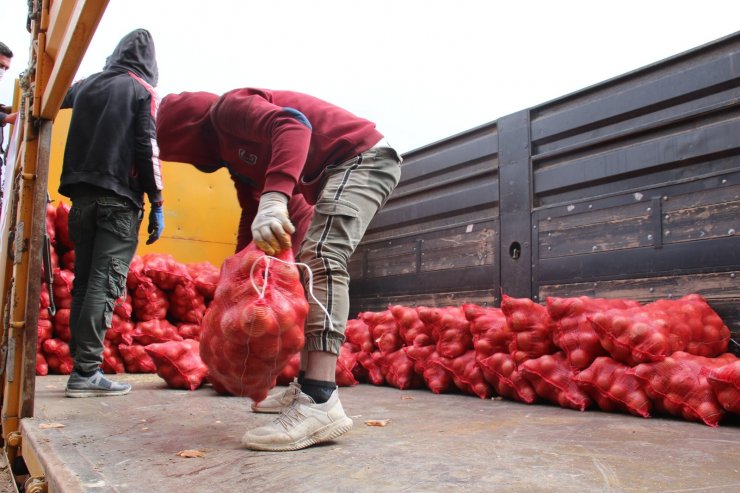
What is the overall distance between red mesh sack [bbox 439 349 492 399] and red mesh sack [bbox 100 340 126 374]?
2542mm

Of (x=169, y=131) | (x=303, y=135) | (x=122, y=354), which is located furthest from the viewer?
(x=122, y=354)

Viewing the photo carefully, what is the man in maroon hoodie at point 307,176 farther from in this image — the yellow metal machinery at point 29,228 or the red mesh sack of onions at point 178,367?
the red mesh sack of onions at point 178,367

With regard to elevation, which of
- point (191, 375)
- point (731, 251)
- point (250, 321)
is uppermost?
point (731, 251)

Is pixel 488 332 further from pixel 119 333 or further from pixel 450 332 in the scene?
pixel 119 333

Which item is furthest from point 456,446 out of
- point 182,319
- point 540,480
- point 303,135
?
point 182,319

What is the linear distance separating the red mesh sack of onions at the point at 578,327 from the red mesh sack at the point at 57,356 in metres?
3.44

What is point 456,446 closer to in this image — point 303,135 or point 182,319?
point 303,135

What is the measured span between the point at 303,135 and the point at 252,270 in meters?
0.50

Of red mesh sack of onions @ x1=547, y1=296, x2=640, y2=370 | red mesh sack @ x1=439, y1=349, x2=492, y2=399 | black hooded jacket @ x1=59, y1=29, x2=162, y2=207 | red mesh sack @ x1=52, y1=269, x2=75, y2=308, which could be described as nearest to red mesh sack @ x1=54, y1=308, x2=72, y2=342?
red mesh sack @ x1=52, y1=269, x2=75, y2=308

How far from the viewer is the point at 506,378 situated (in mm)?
3199

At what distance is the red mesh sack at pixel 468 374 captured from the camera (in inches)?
132

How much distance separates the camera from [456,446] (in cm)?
189

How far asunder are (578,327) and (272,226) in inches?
69.1

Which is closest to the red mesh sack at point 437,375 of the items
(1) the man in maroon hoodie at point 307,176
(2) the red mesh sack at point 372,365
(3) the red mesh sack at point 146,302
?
(2) the red mesh sack at point 372,365
